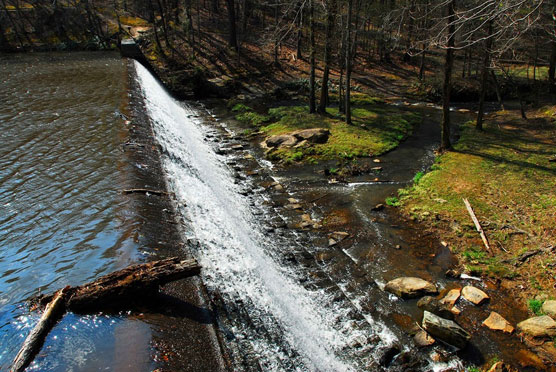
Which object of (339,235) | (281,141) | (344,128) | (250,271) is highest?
(344,128)

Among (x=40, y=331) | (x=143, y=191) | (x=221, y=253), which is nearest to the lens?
(x=40, y=331)

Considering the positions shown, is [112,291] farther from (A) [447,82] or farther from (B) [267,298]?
(A) [447,82]

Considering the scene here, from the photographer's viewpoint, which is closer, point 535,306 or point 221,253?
point 535,306

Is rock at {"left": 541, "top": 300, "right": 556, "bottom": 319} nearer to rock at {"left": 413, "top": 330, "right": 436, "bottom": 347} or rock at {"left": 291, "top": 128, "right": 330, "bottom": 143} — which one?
rock at {"left": 413, "top": 330, "right": 436, "bottom": 347}

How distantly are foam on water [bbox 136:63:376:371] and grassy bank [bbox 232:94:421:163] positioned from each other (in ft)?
15.8

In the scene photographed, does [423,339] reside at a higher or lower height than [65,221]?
lower

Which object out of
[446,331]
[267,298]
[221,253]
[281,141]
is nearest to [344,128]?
[281,141]

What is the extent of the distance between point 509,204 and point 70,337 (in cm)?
1183

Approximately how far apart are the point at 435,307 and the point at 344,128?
12812 millimetres

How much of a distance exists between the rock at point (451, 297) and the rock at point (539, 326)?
3.89 feet

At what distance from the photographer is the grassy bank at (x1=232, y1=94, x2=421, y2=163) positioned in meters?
16.1

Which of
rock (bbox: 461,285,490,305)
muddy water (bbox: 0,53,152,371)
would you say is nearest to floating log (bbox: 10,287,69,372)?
muddy water (bbox: 0,53,152,371)

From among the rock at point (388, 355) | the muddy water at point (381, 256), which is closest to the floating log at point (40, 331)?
the muddy water at point (381, 256)

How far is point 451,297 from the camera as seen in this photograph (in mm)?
7668
